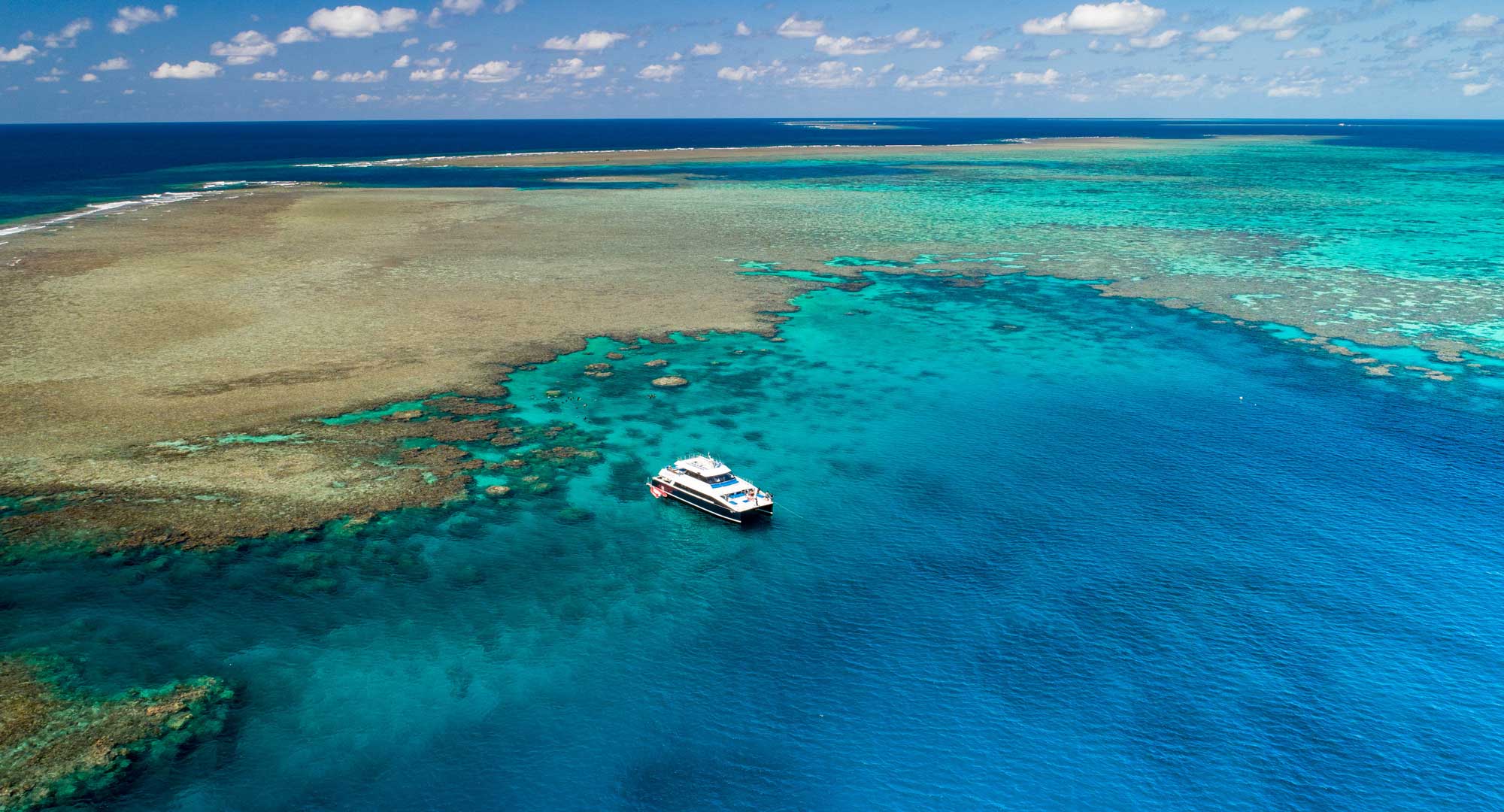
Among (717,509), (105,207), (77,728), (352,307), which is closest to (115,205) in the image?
(105,207)

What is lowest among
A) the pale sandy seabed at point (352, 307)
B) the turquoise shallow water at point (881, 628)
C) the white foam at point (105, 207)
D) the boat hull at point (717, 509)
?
the turquoise shallow water at point (881, 628)

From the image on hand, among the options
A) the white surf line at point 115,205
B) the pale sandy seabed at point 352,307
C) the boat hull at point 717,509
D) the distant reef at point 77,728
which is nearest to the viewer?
the distant reef at point 77,728

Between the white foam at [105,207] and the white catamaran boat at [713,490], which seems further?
the white foam at [105,207]

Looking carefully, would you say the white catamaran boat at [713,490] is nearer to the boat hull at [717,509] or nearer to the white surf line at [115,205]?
the boat hull at [717,509]

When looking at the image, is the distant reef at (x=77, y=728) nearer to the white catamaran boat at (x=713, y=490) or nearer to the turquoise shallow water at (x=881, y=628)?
the turquoise shallow water at (x=881, y=628)

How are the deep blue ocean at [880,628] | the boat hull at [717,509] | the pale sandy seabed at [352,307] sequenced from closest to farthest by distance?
the deep blue ocean at [880,628] < the boat hull at [717,509] < the pale sandy seabed at [352,307]

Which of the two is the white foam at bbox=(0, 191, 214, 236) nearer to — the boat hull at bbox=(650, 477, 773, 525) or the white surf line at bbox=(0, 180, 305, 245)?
the white surf line at bbox=(0, 180, 305, 245)

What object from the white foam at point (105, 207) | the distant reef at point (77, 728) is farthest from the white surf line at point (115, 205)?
the distant reef at point (77, 728)

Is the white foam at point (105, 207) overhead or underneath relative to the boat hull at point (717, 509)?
overhead

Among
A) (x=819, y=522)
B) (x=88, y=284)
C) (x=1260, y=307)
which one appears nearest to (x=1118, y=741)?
(x=819, y=522)

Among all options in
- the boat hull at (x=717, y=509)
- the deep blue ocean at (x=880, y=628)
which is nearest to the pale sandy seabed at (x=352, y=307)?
the deep blue ocean at (x=880, y=628)
